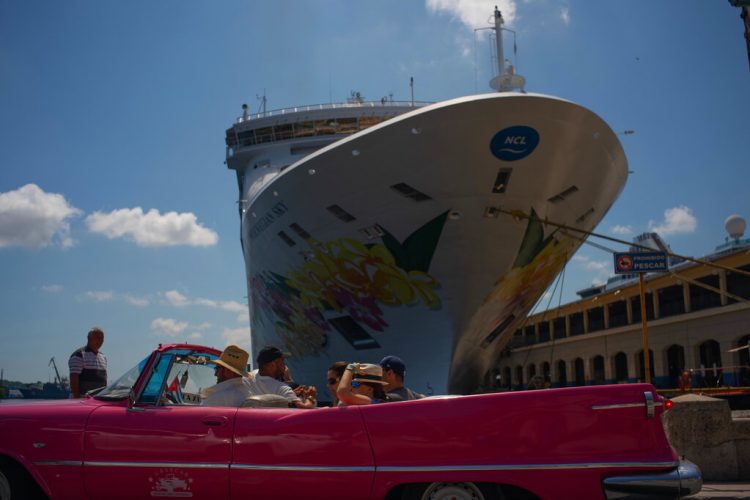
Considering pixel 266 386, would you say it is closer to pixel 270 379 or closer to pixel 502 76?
pixel 270 379

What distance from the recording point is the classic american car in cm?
360

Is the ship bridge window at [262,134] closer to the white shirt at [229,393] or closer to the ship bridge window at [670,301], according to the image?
the ship bridge window at [670,301]

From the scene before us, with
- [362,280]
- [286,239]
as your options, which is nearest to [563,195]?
[362,280]

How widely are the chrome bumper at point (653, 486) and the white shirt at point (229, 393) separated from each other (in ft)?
7.62

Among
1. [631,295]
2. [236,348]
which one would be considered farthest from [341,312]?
[631,295]

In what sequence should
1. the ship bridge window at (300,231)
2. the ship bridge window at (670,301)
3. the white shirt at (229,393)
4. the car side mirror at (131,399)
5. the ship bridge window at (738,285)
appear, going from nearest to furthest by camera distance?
1. the car side mirror at (131,399)
2. the white shirt at (229,393)
3. the ship bridge window at (300,231)
4. the ship bridge window at (738,285)
5. the ship bridge window at (670,301)

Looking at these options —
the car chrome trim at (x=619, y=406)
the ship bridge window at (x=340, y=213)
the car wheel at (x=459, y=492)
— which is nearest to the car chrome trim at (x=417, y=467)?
the car wheel at (x=459, y=492)

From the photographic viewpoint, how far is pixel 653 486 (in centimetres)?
348

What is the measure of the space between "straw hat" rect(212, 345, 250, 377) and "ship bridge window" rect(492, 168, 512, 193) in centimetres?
1041

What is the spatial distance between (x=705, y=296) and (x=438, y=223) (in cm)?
2432

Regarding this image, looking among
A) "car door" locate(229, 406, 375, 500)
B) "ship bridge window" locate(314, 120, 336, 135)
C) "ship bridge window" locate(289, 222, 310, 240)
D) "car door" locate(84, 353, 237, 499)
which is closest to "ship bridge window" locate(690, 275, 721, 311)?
"ship bridge window" locate(314, 120, 336, 135)

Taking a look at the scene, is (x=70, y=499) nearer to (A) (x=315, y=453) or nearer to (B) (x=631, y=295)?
(A) (x=315, y=453)

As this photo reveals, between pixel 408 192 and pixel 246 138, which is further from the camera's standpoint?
pixel 246 138

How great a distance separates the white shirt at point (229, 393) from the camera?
4.48 metres
